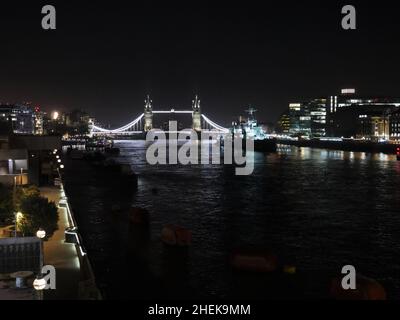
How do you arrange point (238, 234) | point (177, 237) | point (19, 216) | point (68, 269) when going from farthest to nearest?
point (238, 234), point (177, 237), point (19, 216), point (68, 269)

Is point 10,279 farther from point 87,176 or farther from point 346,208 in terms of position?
point 87,176

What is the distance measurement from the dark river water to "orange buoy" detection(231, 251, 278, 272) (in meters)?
→ 0.21

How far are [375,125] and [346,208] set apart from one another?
77.7 metres

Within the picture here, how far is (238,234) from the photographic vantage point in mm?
16016

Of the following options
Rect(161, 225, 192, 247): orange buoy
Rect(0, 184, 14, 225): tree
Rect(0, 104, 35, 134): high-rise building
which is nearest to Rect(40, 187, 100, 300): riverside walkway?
Rect(0, 184, 14, 225): tree

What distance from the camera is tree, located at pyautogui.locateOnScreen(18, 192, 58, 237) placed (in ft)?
37.8

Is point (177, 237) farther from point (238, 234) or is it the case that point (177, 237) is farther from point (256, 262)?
point (256, 262)

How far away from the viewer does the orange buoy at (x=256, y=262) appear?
11.8 m

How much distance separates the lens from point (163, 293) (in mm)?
10445

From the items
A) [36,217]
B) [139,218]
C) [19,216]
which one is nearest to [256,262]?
[36,217]

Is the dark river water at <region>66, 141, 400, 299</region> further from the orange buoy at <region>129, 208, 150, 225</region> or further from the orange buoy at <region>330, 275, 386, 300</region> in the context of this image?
the orange buoy at <region>330, 275, 386, 300</region>

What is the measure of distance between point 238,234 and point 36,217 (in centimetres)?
651

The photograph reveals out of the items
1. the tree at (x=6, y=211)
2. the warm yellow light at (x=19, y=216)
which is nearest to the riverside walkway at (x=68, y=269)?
the warm yellow light at (x=19, y=216)

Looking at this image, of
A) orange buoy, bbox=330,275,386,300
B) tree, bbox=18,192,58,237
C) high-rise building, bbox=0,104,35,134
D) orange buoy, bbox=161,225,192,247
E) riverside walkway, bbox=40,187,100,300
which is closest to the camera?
riverside walkway, bbox=40,187,100,300
